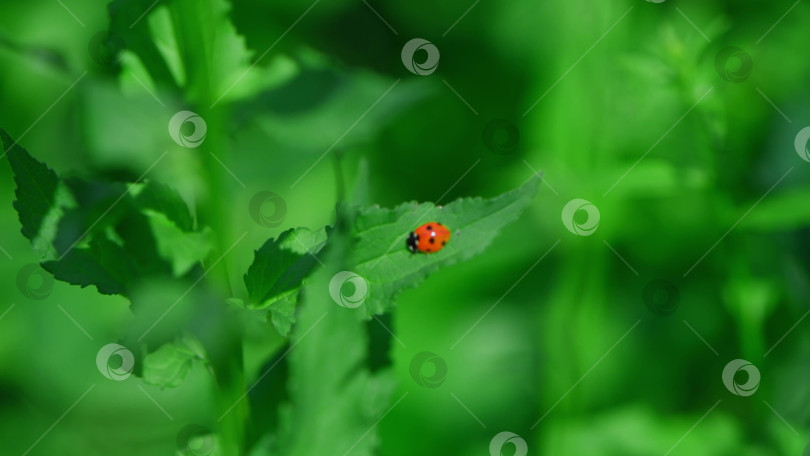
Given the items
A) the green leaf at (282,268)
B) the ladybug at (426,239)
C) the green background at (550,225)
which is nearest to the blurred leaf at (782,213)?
the green background at (550,225)

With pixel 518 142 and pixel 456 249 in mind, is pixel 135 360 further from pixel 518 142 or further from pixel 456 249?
pixel 518 142

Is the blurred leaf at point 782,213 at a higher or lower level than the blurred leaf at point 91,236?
higher

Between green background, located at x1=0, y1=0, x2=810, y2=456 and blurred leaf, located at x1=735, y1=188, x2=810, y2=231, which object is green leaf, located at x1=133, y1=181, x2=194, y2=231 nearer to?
green background, located at x1=0, y1=0, x2=810, y2=456

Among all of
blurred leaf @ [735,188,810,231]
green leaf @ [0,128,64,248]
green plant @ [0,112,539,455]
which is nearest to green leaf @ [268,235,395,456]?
green plant @ [0,112,539,455]

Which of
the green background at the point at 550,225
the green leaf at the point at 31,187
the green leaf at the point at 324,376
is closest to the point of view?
the green leaf at the point at 324,376

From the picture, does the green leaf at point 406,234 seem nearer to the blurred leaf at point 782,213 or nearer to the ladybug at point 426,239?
the ladybug at point 426,239

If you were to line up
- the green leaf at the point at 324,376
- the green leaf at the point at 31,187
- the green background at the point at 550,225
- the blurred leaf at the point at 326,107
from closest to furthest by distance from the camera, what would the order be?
the green leaf at the point at 324,376, the green leaf at the point at 31,187, the blurred leaf at the point at 326,107, the green background at the point at 550,225

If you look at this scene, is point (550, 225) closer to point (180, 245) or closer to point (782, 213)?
point (782, 213)
